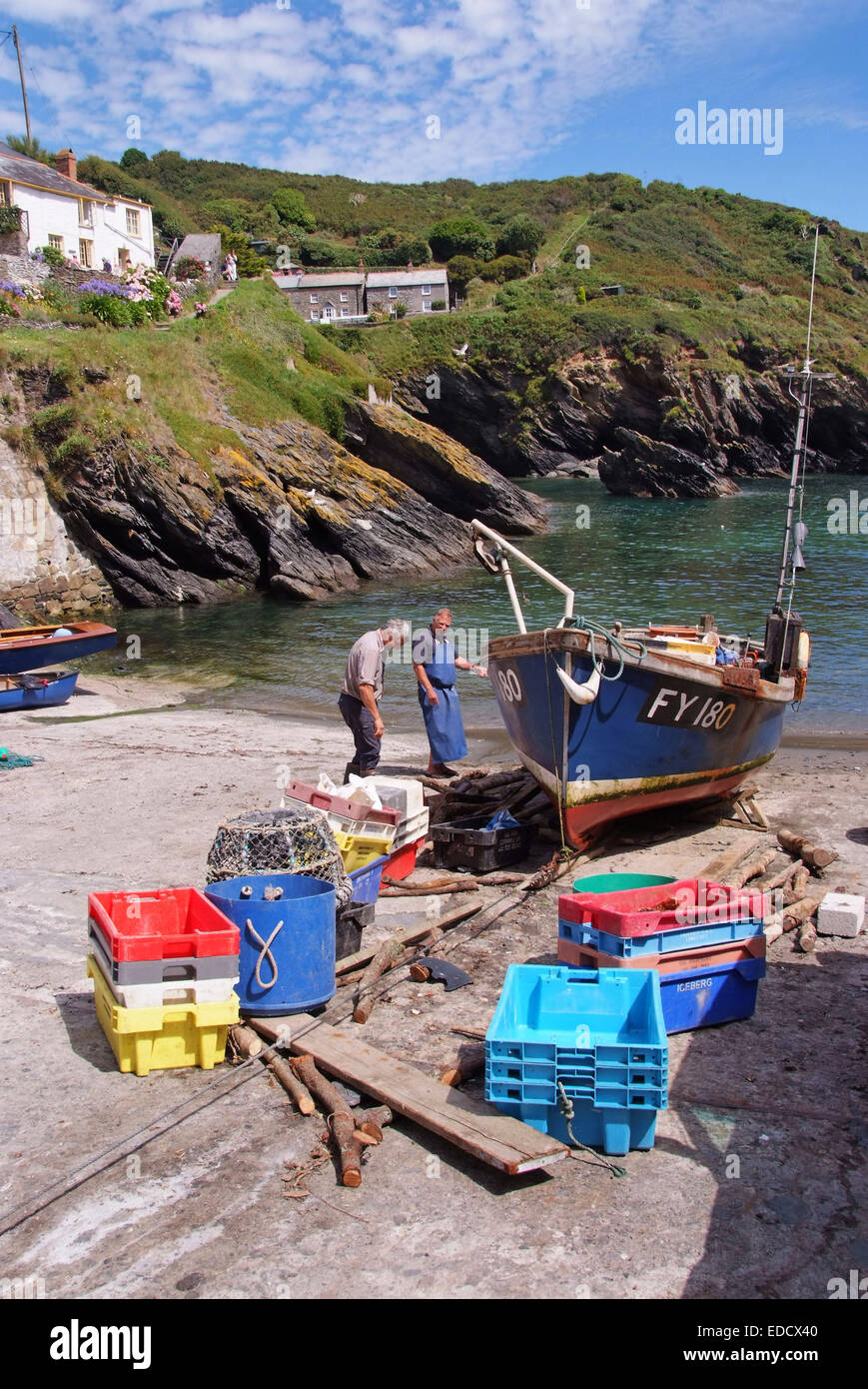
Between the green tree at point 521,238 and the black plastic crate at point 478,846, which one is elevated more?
the green tree at point 521,238

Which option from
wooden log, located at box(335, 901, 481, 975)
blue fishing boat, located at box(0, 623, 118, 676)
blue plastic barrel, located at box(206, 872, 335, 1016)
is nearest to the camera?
blue plastic barrel, located at box(206, 872, 335, 1016)

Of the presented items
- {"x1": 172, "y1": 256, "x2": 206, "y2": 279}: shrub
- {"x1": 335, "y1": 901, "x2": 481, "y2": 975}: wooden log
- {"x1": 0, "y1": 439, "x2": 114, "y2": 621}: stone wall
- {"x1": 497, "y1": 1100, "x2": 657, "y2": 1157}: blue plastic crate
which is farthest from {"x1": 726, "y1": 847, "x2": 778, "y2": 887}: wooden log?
{"x1": 172, "y1": 256, "x2": 206, "y2": 279}: shrub

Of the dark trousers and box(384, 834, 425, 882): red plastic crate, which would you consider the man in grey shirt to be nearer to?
the dark trousers

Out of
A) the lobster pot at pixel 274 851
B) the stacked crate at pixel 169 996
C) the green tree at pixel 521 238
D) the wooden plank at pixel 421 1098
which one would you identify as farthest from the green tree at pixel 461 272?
the stacked crate at pixel 169 996

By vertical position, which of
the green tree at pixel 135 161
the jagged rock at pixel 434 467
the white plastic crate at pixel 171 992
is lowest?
the white plastic crate at pixel 171 992

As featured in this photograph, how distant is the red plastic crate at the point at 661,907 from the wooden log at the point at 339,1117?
1820 mm

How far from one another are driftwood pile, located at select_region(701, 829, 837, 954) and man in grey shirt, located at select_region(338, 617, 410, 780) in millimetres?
3563

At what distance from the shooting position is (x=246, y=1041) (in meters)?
5.66

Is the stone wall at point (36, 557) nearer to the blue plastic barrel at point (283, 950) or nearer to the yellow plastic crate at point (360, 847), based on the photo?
the yellow plastic crate at point (360, 847)

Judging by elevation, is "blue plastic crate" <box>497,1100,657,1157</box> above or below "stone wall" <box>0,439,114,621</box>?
below

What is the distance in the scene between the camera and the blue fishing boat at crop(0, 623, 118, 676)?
17.2m

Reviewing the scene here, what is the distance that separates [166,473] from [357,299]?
7050 cm

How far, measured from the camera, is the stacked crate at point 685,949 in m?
5.99
